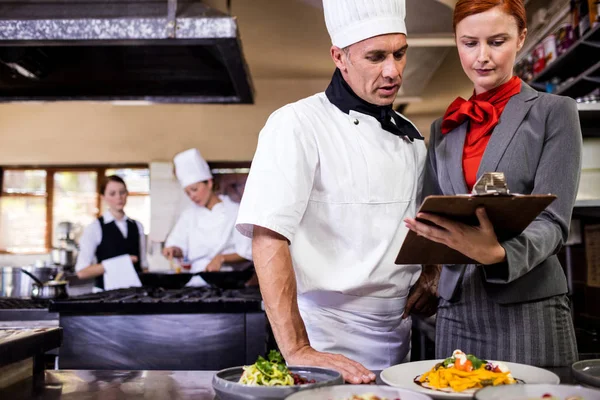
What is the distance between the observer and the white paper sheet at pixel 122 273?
4.11 m

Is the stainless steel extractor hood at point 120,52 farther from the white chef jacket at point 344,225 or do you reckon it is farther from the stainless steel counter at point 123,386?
the stainless steel counter at point 123,386

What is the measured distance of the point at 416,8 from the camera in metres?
3.87

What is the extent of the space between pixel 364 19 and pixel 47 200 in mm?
7638

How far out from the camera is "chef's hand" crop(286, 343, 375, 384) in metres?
1.09

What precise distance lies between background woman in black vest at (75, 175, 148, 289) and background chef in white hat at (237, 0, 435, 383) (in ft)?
12.1

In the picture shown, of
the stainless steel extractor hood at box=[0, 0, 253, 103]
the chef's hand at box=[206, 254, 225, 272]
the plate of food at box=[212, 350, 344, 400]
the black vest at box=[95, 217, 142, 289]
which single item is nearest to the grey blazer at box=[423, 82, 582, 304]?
the plate of food at box=[212, 350, 344, 400]

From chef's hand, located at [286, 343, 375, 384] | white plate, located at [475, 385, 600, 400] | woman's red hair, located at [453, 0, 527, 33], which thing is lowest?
chef's hand, located at [286, 343, 375, 384]

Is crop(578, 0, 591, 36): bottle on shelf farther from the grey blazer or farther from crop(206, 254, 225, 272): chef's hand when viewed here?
crop(206, 254, 225, 272): chef's hand

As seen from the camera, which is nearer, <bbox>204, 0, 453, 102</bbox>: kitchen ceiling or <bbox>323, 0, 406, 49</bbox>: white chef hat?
<bbox>323, 0, 406, 49</bbox>: white chef hat

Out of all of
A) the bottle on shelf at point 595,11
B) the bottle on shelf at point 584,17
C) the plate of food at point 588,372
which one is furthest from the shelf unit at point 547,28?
the plate of food at point 588,372

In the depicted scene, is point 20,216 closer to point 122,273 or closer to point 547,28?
point 122,273

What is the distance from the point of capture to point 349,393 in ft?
2.94

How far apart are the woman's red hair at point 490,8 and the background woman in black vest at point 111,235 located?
4021mm

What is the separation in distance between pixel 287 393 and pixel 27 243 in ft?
26.7
